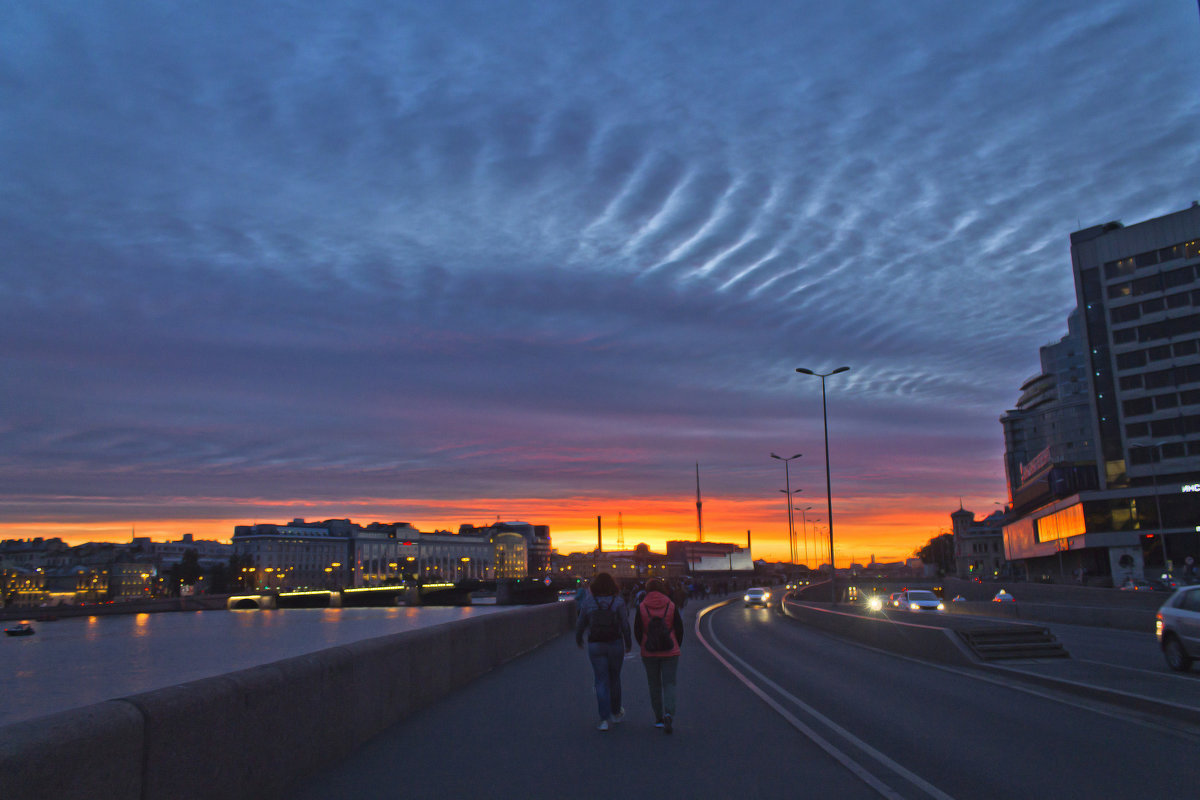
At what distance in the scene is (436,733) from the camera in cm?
942

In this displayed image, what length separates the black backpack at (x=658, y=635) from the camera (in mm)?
9094

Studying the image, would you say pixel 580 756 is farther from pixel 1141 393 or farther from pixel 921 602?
pixel 1141 393

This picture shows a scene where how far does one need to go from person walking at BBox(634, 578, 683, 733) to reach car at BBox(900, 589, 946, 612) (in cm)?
3145

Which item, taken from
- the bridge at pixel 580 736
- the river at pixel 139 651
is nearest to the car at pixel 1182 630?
the bridge at pixel 580 736

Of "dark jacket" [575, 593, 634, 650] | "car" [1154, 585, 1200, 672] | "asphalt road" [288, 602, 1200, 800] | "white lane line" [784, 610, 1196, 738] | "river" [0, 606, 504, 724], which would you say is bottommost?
"river" [0, 606, 504, 724]

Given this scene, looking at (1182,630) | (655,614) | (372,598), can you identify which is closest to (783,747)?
(655,614)

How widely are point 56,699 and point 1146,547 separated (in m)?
88.0

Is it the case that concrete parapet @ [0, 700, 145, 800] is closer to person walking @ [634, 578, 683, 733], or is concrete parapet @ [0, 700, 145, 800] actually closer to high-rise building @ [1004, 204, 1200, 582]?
person walking @ [634, 578, 683, 733]

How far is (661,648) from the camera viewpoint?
29.8ft

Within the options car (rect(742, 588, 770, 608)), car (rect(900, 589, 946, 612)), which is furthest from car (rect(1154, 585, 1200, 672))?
car (rect(742, 588, 770, 608))

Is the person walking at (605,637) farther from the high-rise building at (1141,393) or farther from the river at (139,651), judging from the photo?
the high-rise building at (1141,393)

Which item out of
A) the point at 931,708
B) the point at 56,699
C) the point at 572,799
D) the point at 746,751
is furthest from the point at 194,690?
the point at 56,699

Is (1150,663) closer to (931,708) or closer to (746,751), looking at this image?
(931,708)

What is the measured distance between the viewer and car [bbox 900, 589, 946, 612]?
37938 mm
